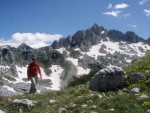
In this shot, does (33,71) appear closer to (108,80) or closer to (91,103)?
(108,80)

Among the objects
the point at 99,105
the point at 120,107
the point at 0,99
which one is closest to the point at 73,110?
the point at 99,105

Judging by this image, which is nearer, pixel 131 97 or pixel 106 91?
→ pixel 131 97

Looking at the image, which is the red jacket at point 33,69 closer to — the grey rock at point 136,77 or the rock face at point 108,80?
the rock face at point 108,80

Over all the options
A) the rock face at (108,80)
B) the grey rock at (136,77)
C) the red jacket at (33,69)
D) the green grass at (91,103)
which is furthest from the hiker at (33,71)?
the grey rock at (136,77)

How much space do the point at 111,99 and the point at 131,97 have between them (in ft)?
4.20

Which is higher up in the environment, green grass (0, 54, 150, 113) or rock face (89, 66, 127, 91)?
rock face (89, 66, 127, 91)

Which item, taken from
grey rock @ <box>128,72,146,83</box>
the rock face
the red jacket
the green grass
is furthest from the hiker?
grey rock @ <box>128,72,146,83</box>

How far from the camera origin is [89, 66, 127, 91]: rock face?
23.2m

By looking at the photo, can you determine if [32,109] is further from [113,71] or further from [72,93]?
[113,71]

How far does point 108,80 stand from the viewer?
76.5ft

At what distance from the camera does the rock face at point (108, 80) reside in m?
23.2

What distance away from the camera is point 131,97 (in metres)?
18.8

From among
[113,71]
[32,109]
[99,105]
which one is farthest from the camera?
[113,71]

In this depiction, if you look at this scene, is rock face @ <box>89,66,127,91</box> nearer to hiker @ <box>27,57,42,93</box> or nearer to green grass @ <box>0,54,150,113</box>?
green grass @ <box>0,54,150,113</box>
